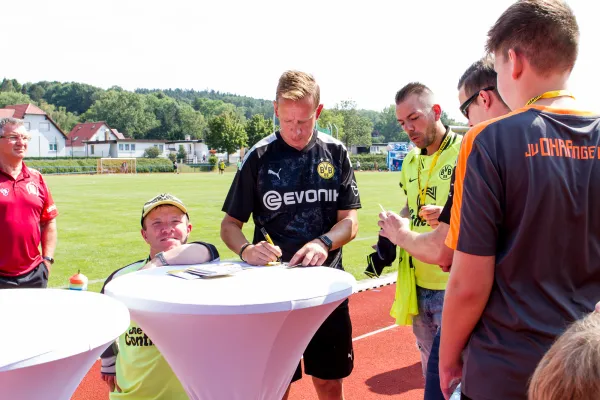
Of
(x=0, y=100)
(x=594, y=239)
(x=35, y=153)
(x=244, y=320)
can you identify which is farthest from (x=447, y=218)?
(x=0, y=100)

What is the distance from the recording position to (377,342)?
5.57 metres

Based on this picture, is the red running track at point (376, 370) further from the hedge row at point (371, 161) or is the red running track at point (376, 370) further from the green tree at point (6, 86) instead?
the green tree at point (6, 86)

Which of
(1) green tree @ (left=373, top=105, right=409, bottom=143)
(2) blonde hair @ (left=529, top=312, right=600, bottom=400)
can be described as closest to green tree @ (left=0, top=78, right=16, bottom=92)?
(1) green tree @ (left=373, top=105, right=409, bottom=143)

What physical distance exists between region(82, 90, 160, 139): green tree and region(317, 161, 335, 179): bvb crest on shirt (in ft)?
401

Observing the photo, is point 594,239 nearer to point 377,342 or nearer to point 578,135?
point 578,135

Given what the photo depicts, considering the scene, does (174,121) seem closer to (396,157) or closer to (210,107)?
(210,107)

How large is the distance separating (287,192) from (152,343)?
122 centimetres

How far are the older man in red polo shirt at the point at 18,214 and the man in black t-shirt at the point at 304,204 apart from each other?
2.63 meters

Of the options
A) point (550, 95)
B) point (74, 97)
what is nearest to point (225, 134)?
point (74, 97)

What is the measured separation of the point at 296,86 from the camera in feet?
10.0

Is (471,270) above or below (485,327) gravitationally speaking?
above

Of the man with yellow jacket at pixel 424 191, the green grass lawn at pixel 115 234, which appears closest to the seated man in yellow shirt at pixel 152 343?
the man with yellow jacket at pixel 424 191

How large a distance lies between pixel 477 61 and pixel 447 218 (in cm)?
126

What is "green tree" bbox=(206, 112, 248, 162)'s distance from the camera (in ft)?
285
